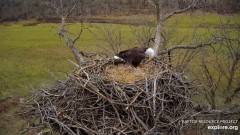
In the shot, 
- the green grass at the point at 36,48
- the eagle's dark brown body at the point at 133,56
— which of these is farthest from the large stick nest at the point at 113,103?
the green grass at the point at 36,48

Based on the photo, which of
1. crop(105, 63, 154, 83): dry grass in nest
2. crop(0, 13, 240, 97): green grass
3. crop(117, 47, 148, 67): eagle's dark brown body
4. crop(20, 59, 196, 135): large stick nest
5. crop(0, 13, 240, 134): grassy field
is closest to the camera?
crop(20, 59, 196, 135): large stick nest

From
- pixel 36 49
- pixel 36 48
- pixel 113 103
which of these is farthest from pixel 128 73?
pixel 36 48

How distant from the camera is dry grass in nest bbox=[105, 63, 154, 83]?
5.44m

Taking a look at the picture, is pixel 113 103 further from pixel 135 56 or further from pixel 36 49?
pixel 36 49

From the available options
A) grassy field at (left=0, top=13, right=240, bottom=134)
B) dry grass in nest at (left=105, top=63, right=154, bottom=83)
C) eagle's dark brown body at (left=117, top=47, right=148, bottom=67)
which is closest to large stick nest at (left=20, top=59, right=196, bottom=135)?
dry grass in nest at (left=105, top=63, right=154, bottom=83)

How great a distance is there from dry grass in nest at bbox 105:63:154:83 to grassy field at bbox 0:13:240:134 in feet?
29.9

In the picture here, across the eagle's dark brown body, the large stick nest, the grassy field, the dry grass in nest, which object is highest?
the eagle's dark brown body

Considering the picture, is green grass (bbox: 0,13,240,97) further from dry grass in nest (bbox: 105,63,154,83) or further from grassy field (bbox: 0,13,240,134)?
dry grass in nest (bbox: 105,63,154,83)

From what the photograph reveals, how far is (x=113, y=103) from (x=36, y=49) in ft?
95.2

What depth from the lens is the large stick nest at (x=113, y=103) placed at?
Answer: 15.4 ft

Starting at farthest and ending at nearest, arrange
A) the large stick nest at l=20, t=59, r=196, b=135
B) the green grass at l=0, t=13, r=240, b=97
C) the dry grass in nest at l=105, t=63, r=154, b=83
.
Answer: the green grass at l=0, t=13, r=240, b=97, the dry grass in nest at l=105, t=63, r=154, b=83, the large stick nest at l=20, t=59, r=196, b=135

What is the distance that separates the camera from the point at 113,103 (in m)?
4.76

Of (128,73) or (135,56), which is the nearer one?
(128,73)

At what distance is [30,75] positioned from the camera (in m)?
23.4
